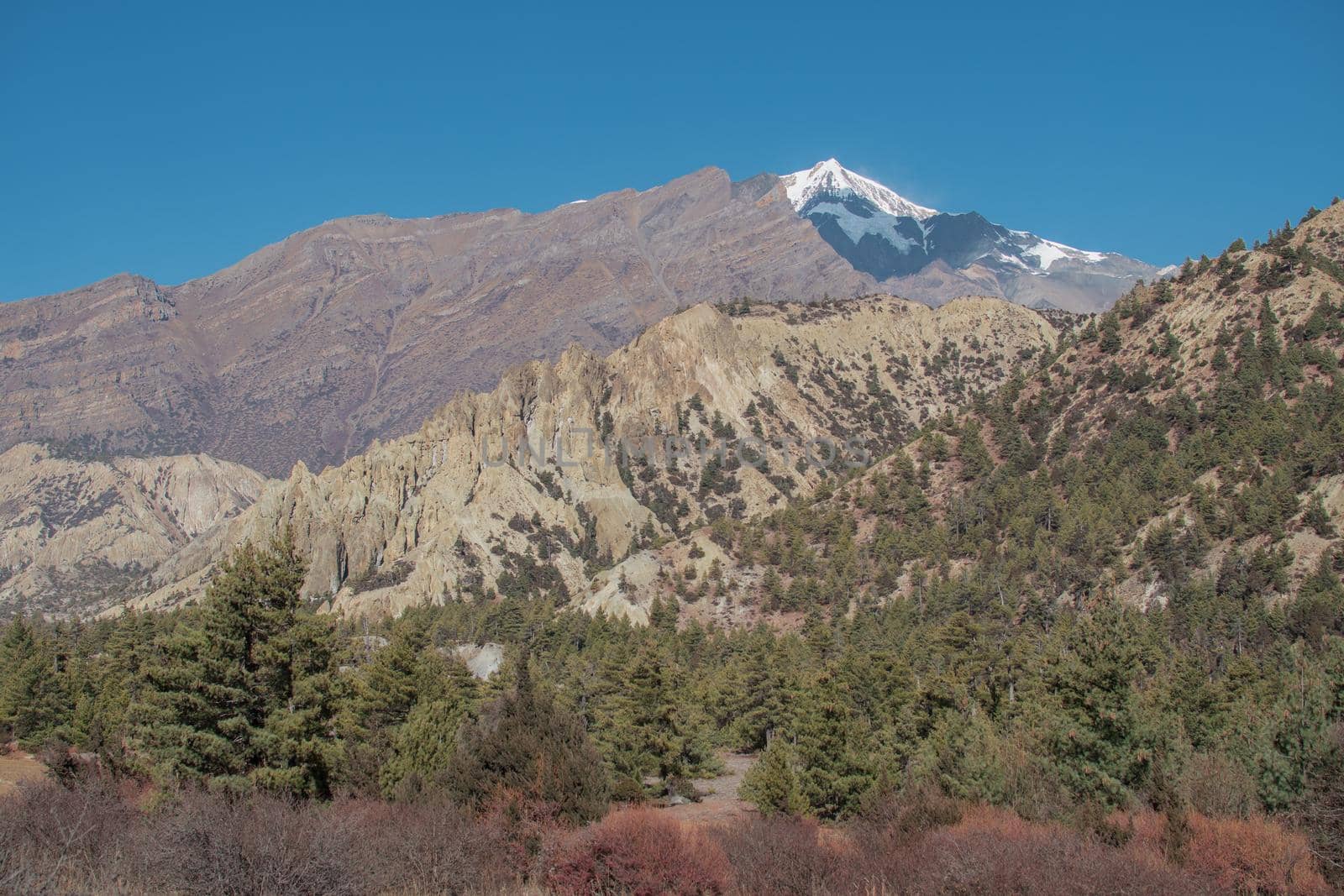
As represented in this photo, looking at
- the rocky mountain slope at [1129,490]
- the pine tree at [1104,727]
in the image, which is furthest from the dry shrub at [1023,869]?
the rocky mountain slope at [1129,490]

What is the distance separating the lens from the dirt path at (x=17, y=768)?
4606 cm

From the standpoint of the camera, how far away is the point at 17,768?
2094 inches

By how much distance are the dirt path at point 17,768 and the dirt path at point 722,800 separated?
30.1 meters

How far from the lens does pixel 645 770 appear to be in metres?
51.9


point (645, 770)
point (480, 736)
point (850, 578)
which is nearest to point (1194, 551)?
point (850, 578)

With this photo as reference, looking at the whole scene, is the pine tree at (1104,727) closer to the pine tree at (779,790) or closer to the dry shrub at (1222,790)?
the dry shrub at (1222,790)

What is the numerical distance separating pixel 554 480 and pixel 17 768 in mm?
115685

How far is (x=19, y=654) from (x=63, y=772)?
4734 centimetres

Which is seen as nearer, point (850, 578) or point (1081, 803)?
point (1081, 803)

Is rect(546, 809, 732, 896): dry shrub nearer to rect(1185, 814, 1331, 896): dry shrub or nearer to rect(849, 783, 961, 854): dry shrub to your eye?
rect(849, 783, 961, 854): dry shrub

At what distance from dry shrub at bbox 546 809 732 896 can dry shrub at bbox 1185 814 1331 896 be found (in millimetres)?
11002

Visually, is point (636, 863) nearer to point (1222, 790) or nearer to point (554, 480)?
point (1222, 790)

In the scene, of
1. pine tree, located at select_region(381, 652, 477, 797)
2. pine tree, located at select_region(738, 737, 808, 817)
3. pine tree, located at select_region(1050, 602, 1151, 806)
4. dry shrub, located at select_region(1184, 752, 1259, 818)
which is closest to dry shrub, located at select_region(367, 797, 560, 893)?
pine tree, located at select_region(381, 652, 477, 797)

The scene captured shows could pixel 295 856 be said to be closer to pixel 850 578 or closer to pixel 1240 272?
pixel 850 578
